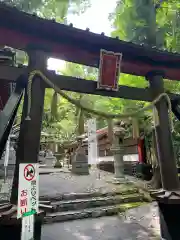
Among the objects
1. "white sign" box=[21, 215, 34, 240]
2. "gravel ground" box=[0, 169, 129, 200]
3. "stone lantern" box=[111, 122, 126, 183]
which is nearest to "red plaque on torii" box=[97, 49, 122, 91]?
"white sign" box=[21, 215, 34, 240]

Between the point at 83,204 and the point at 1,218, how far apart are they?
4.16 meters

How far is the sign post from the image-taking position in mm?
2597

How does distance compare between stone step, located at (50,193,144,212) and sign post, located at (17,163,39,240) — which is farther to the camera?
stone step, located at (50,193,144,212)

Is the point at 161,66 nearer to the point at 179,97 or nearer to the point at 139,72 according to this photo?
the point at 139,72

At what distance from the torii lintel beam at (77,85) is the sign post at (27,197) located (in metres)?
1.60

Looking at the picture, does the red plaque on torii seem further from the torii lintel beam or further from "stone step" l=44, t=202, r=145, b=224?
"stone step" l=44, t=202, r=145, b=224

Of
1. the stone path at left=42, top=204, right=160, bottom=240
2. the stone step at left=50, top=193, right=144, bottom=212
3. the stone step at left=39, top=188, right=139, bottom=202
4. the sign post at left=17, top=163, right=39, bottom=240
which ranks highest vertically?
the sign post at left=17, top=163, right=39, bottom=240

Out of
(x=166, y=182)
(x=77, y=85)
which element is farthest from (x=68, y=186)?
(x=77, y=85)

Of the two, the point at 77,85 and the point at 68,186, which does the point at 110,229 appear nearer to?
the point at 77,85

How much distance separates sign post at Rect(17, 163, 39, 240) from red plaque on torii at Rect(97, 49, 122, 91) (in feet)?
7.21

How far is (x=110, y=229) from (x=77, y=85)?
365 cm

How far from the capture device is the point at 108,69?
4.22 metres

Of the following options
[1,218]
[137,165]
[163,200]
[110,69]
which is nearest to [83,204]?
[163,200]

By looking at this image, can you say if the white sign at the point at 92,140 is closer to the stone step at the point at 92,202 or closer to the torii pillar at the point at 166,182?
the stone step at the point at 92,202
